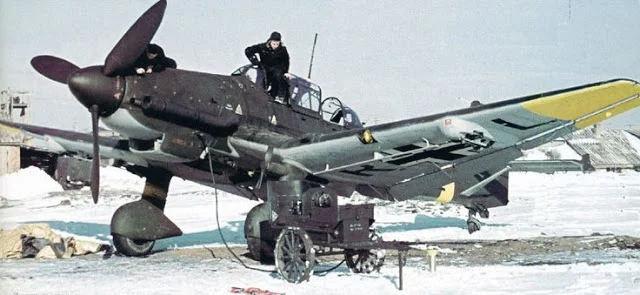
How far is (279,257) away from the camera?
10.4 m

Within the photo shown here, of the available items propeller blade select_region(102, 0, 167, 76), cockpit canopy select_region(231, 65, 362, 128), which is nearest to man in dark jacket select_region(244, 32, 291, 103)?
cockpit canopy select_region(231, 65, 362, 128)

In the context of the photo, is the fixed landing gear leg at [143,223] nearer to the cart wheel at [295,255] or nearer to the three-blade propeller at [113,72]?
the three-blade propeller at [113,72]

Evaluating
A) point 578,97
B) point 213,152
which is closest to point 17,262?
point 213,152

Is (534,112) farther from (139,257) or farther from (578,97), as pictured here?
(139,257)

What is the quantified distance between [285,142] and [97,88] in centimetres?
313

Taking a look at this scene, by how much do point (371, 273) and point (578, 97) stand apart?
3.85m

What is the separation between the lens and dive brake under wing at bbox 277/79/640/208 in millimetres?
9172

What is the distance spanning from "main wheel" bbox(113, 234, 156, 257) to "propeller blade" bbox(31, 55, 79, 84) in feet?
11.0

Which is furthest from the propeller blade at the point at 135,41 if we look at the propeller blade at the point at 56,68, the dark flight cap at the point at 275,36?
the dark flight cap at the point at 275,36

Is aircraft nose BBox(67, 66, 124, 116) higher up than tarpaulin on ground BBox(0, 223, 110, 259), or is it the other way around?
aircraft nose BBox(67, 66, 124, 116)

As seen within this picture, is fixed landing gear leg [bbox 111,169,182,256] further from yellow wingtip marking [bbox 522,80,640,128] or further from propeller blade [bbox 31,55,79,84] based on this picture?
yellow wingtip marking [bbox 522,80,640,128]

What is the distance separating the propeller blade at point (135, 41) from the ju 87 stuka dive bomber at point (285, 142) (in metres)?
0.01

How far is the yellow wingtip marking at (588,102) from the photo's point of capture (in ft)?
28.8

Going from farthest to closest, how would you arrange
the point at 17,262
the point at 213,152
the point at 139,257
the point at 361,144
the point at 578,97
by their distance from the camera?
the point at 139,257 → the point at 17,262 → the point at 213,152 → the point at 361,144 → the point at 578,97
